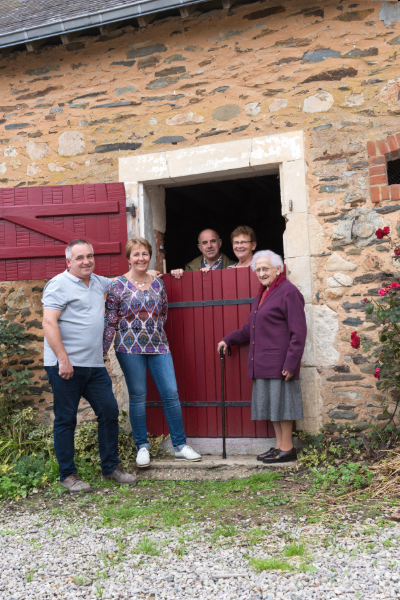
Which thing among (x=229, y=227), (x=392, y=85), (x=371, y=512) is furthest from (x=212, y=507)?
(x=229, y=227)

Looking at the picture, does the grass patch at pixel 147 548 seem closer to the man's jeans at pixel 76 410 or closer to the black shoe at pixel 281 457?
the man's jeans at pixel 76 410

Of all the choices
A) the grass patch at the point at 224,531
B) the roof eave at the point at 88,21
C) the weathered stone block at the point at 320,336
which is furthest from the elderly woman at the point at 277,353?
the roof eave at the point at 88,21

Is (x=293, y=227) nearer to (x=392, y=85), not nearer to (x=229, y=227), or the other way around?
(x=392, y=85)

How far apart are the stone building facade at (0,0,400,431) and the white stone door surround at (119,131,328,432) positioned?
0.01m

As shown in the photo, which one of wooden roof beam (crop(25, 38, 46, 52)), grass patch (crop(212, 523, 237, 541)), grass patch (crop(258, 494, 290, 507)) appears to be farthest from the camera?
wooden roof beam (crop(25, 38, 46, 52))

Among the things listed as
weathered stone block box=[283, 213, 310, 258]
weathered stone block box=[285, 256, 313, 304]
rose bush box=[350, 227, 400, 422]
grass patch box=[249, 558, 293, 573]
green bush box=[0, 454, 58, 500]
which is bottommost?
green bush box=[0, 454, 58, 500]

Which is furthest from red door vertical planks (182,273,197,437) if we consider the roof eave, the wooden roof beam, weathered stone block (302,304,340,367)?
the wooden roof beam

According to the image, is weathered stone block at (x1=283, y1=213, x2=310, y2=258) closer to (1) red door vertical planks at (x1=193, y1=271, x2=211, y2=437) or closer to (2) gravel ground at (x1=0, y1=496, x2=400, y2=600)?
(1) red door vertical planks at (x1=193, y1=271, x2=211, y2=437)

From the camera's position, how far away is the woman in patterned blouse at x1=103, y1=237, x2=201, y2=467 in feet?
12.6

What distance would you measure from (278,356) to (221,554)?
5.12ft

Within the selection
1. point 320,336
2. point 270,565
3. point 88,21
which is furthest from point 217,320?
point 88,21

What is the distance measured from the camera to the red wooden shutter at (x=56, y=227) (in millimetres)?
4363

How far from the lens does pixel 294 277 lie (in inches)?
161

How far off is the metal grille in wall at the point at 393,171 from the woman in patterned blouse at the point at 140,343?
1955mm
